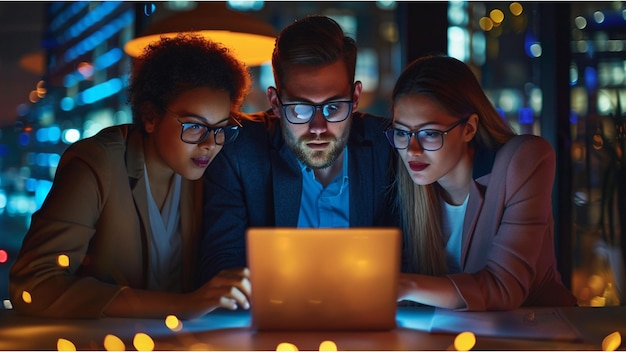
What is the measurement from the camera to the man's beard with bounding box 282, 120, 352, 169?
2.35m

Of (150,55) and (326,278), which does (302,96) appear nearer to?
(150,55)

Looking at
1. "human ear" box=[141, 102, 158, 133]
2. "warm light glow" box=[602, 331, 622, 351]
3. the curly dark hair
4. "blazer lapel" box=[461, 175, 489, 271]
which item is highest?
the curly dark hair

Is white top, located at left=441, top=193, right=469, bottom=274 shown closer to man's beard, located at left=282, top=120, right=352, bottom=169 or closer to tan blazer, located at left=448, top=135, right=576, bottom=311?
tan blazer, located at left=448, top=135, right=576, bottom=311

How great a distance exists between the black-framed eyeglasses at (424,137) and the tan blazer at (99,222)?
64cm

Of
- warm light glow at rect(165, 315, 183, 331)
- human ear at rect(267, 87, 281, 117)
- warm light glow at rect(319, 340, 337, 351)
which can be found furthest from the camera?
human ear at rect(267, 87, 281, 117)

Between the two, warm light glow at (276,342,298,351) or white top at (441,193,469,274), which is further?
white top at (441,193,469,274)

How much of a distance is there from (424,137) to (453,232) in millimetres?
321

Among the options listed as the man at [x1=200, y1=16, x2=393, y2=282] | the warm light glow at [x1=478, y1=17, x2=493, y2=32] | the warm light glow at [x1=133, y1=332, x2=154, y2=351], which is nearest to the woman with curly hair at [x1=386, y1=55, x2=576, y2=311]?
the man at [x1=200, y1=16, x2=393, y2=282]

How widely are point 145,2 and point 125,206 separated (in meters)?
0.72

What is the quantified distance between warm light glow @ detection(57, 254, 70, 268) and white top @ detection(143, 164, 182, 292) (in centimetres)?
27

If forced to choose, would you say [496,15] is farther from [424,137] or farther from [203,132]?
[203,132]

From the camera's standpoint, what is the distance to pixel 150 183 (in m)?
2.32

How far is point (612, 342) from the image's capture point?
171cm

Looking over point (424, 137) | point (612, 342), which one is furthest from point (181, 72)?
point (612, 342)
